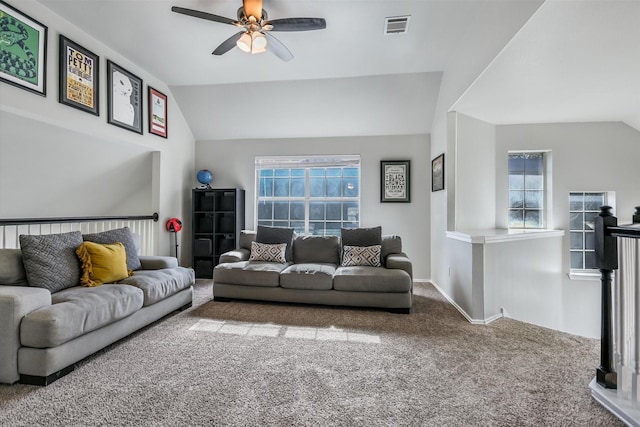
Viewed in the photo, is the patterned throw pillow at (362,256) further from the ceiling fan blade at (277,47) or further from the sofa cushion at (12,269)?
the sofa cushion at (12,269)

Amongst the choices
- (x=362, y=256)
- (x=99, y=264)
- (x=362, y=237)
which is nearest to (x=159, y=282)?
(x=99, y=264)

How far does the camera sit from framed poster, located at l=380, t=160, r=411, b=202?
498 cm

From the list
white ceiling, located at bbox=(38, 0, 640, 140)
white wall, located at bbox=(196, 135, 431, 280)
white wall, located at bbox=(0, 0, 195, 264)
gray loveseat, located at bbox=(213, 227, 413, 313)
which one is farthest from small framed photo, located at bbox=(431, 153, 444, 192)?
white wall, located at bbox=(0, 0, 195, 264)

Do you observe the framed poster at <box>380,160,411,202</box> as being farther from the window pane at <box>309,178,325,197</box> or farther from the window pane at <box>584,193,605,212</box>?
the window pane at <box>584,193,605,212</box>

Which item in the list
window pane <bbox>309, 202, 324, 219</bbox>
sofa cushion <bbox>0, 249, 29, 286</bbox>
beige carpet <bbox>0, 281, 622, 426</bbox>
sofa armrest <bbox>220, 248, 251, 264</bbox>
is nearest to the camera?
beige carpet <bbox>0, 281, 622, 426</bbox>

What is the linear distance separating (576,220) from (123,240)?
595 centimetres

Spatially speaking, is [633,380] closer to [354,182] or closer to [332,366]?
[332,366]

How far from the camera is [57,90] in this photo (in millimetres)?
3033

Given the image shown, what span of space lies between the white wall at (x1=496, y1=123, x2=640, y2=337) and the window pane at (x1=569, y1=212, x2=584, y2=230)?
0.15 m

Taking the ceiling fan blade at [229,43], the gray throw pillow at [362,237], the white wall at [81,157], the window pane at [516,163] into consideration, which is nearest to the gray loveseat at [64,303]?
the white wall at [81,157]

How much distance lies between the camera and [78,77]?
324 centimetres

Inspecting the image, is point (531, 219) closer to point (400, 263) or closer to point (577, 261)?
point (577, 261)

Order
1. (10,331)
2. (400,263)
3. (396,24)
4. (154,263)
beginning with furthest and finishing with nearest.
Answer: (400,263) < (154,263) < (396,24) < (10,331)

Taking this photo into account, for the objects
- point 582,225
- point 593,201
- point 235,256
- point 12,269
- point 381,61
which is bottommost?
point 235,256
